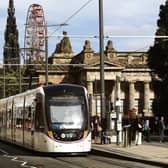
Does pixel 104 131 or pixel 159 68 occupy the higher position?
pixel 159 68

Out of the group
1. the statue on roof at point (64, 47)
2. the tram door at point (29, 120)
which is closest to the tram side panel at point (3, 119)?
the tram door at point (29, 120)

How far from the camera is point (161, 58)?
56.2 m

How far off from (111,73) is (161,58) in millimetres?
40927

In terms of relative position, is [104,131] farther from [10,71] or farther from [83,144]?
[10,71]

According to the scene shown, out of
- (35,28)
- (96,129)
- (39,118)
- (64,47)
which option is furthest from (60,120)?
(64,47)

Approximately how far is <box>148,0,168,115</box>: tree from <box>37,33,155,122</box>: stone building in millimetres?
36175

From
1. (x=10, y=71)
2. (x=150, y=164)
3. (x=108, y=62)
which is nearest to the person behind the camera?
(x=150, y=164)

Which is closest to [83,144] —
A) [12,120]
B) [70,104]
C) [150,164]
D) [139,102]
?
[70,104]

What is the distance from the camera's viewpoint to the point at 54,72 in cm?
10088

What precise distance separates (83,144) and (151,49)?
30408 millimetres

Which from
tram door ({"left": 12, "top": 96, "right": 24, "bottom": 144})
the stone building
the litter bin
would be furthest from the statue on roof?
the litter bin

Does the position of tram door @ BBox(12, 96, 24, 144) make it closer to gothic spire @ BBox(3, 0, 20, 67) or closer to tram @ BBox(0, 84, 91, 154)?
tram @ BBox(0, 84, 91, 154)

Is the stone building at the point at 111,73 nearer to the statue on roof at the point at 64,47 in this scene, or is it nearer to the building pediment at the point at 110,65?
the building pediment at the point at 110,65

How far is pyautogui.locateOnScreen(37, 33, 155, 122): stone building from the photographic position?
95375 millimetres
